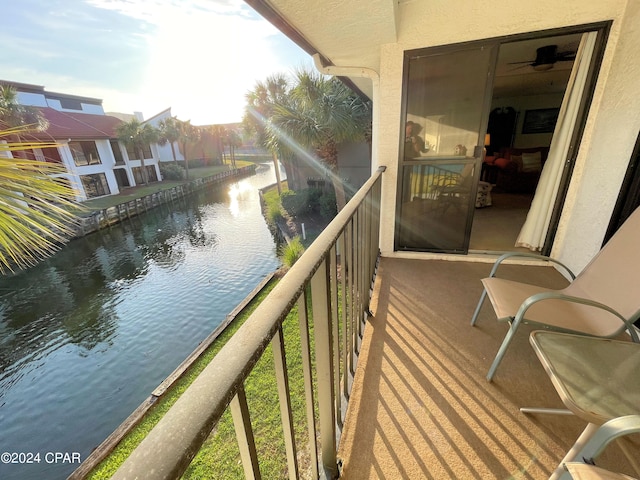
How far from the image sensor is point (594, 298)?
1.69 metres

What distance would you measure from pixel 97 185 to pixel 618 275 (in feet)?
78.3

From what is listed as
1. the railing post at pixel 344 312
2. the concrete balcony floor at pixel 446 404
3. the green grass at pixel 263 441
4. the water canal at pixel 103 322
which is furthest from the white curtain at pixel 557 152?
the water canal at pixel 103 322

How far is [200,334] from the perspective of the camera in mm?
8211

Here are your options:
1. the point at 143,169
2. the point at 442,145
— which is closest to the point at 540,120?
the point at 442,145

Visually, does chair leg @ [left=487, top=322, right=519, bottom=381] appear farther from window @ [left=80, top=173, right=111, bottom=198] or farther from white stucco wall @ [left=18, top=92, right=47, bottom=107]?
white stucco wall @ [left=18, top=92, right=47, bottom=107]

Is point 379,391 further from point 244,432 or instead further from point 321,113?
point 321,113

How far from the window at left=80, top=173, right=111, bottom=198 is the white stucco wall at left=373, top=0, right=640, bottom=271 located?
2118 centimetres

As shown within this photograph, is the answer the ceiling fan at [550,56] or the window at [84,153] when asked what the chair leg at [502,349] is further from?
the window at [84,153]

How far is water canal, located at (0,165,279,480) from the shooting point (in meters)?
A: 6.09

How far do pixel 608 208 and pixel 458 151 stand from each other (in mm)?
1236

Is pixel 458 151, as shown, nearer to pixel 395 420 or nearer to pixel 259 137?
pixel 395 420

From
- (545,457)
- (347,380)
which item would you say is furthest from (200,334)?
(545,457)

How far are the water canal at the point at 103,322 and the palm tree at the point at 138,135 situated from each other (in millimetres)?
7832

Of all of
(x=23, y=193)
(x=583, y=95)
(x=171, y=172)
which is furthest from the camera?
(x=171, y=172)
